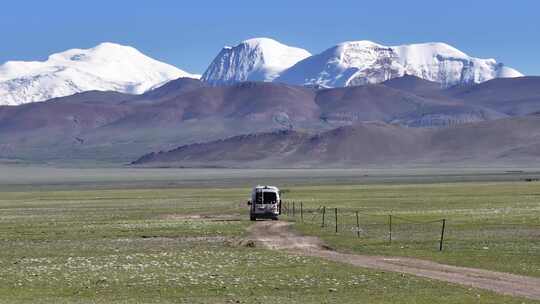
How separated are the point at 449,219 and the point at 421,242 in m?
15.1

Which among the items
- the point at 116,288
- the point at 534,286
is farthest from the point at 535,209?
the point at 116,288

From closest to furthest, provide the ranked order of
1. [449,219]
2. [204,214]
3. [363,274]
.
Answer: [363,274] < [449,219] < [204,214]

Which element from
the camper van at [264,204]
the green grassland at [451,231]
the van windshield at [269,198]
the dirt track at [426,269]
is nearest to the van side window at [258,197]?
the camper van at [264,204]

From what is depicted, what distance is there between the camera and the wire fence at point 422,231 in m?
39.6

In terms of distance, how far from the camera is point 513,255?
1324 inches

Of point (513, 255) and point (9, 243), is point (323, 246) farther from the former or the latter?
point (9, 243)

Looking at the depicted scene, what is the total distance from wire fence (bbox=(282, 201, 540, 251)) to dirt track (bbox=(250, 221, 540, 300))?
3096 mm

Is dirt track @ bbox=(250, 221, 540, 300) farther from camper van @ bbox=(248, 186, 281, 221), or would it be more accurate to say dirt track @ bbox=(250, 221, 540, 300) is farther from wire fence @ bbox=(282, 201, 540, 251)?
camper van @ bbox=(248, 186, 281, 221)

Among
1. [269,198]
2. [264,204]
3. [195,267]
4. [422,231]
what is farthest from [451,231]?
[195,267]

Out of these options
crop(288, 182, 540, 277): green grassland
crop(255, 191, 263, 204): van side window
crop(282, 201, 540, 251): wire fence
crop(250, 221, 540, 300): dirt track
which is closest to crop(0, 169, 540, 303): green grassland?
crop(288, 182, 540, 277): green grassland

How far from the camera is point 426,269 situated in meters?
30.0

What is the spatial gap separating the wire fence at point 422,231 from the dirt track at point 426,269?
10.2 ft

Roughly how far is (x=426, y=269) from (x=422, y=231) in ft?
53.1

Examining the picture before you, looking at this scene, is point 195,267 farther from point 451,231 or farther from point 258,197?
point 258,197
